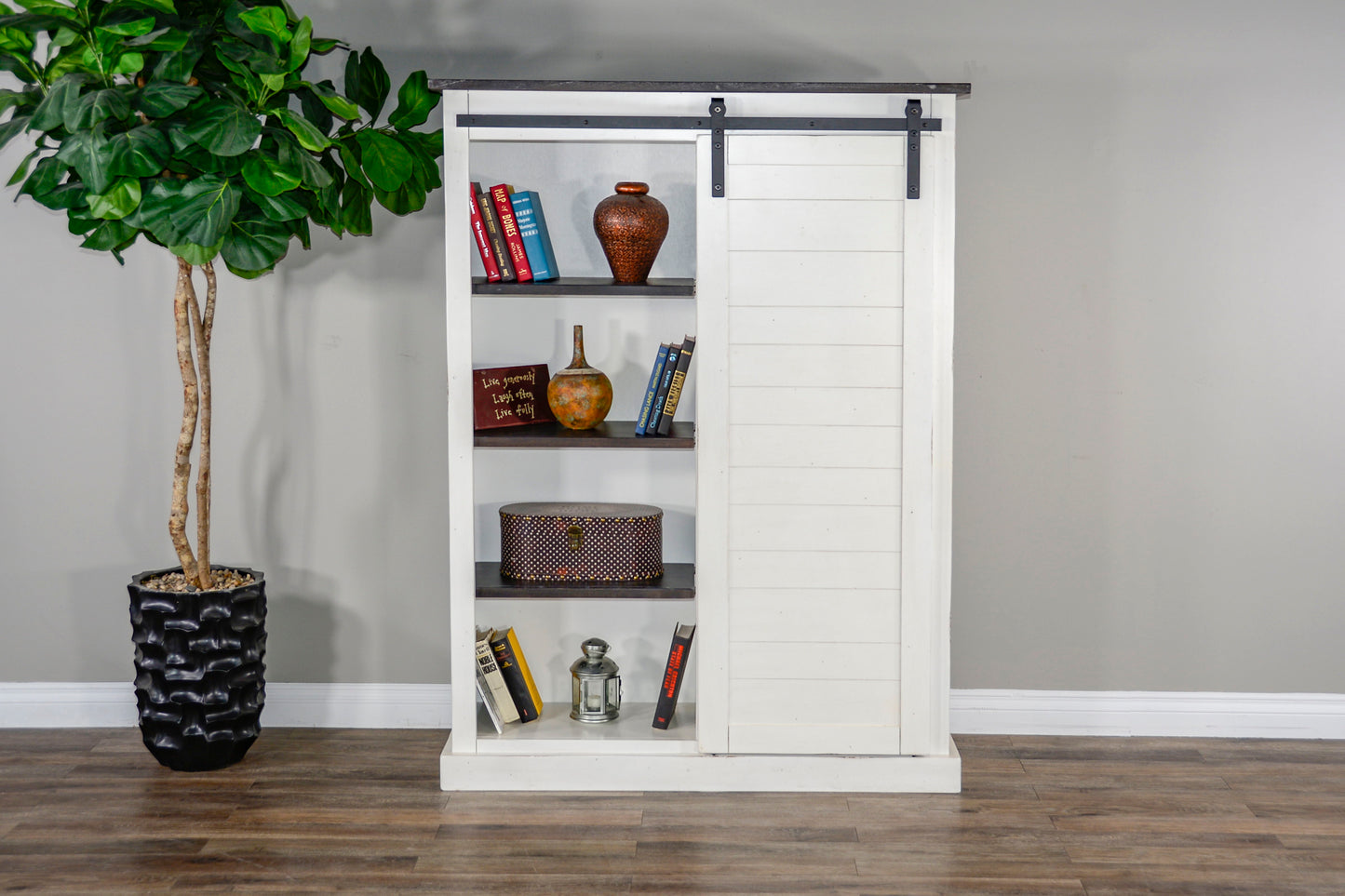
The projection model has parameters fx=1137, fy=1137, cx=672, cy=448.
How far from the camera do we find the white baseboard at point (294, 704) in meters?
3.15

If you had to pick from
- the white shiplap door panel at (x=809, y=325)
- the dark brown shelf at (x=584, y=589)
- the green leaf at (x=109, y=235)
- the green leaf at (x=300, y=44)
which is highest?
the green leaf at (x=300, y=44)

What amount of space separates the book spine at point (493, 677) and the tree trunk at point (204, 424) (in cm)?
69

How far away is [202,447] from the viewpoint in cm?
277

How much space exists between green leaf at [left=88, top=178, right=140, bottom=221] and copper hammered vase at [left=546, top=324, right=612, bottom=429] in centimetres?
99

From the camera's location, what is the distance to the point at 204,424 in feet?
9.05

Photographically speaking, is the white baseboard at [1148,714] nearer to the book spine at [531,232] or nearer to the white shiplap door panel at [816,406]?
the white shiplap door panel at [816,406]

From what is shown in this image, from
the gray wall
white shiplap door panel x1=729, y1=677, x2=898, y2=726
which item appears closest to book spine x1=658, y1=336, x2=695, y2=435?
white shiplap door panel x1=729, y1=677, x2=898, y2=726

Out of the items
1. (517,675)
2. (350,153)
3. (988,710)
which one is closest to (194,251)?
(350,153)

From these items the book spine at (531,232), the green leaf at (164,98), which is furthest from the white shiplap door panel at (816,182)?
the green leaf at (164,98)

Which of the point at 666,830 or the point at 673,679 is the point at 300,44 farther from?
the point at 666,830

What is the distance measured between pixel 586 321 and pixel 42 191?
1293mm

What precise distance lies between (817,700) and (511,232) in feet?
4.37

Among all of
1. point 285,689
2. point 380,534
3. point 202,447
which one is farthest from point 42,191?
point 285,689

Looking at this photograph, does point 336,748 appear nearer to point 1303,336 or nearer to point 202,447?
point 202,447
